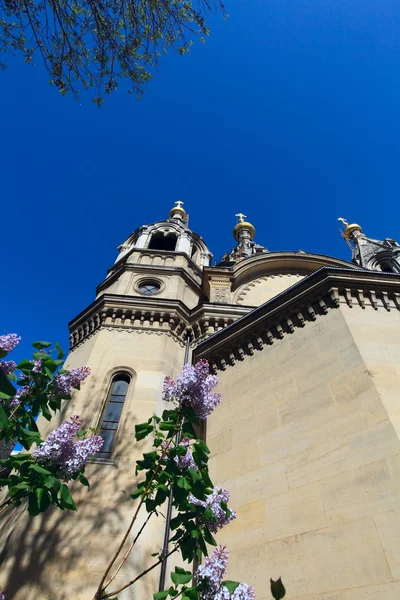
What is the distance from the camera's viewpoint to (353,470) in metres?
6.16

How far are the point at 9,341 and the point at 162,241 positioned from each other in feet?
59.9

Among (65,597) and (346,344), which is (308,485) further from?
(65,597)

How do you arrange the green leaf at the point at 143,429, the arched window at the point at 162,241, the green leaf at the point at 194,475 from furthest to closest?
the arched window at the point at 162,241 < the green leaf at the point at 143,429 < the green leaf at the point at 194,475

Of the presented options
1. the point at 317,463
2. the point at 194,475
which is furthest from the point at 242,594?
the point at 317,463

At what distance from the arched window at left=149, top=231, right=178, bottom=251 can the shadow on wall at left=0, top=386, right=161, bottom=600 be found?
15.4m

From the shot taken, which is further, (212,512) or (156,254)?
(156,254)

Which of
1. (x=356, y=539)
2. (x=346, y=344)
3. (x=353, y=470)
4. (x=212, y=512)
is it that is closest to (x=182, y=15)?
(x=346, y=344)

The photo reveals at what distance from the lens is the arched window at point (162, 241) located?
22.0m

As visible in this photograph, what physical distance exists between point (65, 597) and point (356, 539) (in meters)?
4.98

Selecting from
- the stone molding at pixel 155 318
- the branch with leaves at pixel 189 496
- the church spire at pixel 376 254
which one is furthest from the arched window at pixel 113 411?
the church spire at pixel 376 254

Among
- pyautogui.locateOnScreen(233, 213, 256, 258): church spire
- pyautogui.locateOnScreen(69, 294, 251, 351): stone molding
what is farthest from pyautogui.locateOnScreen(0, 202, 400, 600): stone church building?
pyautogui.locateOnScreen(233, 213, 256, 258): church spire

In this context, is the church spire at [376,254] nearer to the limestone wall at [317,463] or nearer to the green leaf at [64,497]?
the limestone wall at [317,463]

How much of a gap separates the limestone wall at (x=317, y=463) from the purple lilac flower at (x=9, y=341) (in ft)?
16.6

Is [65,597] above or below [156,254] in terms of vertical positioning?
below
